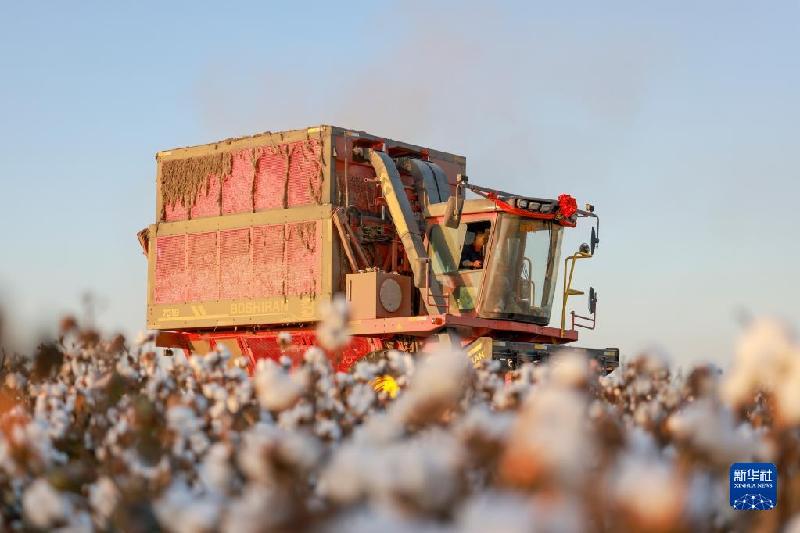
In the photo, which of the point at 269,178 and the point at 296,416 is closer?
the point at 296,416

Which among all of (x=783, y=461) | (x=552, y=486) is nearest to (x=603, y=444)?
(x=552, y=486)

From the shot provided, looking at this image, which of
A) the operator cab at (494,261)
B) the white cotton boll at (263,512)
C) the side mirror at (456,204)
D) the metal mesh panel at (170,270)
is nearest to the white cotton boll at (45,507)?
the white cotton boll at (263,512)

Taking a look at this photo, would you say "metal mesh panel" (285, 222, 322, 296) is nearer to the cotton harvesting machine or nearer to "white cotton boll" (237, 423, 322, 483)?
the cotton harvesting machine

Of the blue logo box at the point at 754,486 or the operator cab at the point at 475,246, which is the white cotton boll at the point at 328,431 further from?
the operator cab at the point at 475,246

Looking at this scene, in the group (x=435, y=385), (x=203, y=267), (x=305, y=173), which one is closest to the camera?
(x=435, y=385)

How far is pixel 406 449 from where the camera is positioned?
2969mm

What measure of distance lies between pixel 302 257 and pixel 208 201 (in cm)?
277

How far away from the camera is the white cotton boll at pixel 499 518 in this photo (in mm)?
2402

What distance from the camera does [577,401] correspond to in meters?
2.72

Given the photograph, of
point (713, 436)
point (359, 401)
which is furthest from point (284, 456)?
point (359, 401)

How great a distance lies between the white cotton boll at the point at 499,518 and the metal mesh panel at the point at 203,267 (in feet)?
56.5

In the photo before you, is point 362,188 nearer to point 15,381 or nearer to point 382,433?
point 15,381

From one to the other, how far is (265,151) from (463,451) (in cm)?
1614

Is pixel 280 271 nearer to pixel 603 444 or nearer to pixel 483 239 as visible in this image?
pixel 483 239
